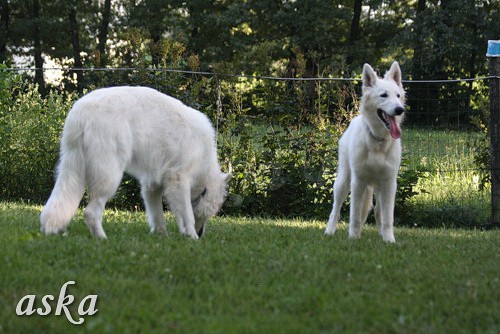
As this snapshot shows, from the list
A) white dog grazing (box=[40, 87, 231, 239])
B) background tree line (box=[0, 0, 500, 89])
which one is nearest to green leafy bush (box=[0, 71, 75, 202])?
white dog grazing (box=[40, 87, 231, 239])

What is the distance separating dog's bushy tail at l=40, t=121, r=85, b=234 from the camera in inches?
208

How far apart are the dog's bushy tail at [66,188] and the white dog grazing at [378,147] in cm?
269

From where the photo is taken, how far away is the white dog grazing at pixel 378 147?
6.24m

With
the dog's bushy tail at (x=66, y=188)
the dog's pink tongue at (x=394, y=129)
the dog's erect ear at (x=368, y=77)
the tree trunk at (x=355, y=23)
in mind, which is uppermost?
the tree trunk at (x=355, y=23)

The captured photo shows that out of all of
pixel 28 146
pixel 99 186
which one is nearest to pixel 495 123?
pixel 99 186

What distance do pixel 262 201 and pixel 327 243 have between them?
3686 millimetres

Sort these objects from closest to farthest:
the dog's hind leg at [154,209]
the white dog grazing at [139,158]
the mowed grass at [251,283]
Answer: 1. the mowed grass at [251,283]
2. the white dog grazing at [139,158]
3. the dog's hind leg at [154,209]

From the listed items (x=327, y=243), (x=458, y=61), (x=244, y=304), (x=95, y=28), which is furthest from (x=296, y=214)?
(x=95, y=28)

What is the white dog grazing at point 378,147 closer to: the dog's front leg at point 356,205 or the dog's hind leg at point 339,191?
the dog's front leg at point 356,205

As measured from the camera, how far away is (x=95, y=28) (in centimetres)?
3378

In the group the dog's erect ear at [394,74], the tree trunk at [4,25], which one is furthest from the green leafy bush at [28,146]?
the tree trunk at [4,25]

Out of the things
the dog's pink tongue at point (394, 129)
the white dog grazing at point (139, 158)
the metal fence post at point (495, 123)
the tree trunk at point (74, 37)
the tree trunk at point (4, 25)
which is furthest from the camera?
the tree trunk at point (4, 25)

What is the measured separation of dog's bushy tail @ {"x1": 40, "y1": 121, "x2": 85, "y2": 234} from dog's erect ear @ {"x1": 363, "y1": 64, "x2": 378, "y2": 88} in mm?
2860

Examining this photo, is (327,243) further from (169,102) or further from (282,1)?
(282,1)
